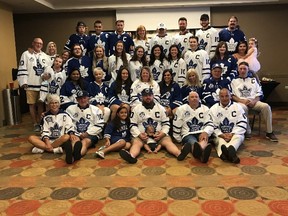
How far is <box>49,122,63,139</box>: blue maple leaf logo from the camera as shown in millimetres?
4160

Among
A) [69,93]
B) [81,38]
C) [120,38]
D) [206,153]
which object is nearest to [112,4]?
[81,38]

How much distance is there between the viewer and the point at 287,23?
7.32m

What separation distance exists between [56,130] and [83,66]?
1.46 meters

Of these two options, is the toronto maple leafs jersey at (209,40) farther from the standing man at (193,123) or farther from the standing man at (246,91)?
the standing man at (193,123)

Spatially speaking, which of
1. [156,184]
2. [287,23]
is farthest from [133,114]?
[287,23]

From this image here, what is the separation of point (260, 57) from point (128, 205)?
609cm

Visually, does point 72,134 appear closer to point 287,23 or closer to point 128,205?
point 128,205

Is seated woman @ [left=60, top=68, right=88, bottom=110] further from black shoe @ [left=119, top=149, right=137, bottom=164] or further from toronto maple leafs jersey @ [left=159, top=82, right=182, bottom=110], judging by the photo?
black shoe @ [left=119, top=149, right=137, bottom=164]

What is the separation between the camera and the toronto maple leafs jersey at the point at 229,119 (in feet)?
12.9

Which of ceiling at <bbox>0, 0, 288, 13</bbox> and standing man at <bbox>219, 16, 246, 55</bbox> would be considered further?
ceiling at <bbox>0, 0, 288, 13</bbox>

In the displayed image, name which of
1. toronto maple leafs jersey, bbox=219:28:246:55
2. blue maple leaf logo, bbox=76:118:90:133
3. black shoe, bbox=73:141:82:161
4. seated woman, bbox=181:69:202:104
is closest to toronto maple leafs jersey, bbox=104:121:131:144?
blue maple leaf logo, bbox=76:118:90:133

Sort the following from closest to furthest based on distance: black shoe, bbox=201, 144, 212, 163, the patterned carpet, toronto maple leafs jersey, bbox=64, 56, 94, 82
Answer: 1. the patterned carpet
2. black shoe, bbox=201, 144, 212, 163
3. toronto maple leafs jersey, bbox=64, 56, 94, 82

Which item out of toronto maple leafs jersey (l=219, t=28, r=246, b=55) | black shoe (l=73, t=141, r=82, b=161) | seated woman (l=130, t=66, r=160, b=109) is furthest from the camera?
toronto maple leafs jersey (l=219, t=28, r=246, b=55)

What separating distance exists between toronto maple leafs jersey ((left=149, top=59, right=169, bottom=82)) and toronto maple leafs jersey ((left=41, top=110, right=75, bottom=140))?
68.5 inches
